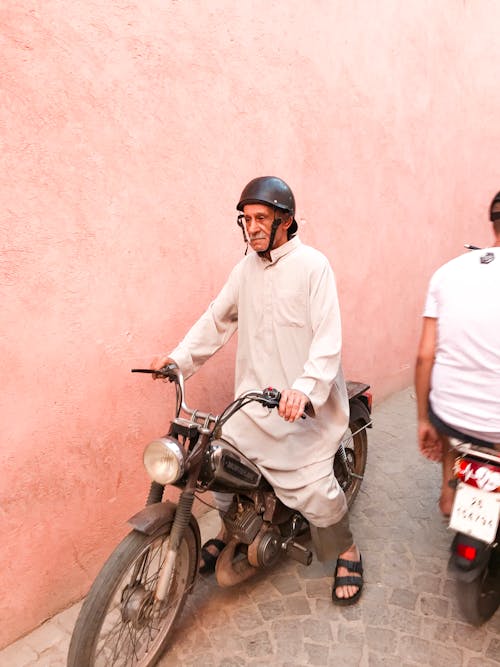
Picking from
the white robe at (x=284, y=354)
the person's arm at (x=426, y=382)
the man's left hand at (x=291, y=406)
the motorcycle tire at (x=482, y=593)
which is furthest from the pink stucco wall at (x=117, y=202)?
the motorcycle tire at (x=482, y=593)

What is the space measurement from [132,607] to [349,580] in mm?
1164

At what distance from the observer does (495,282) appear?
207 cm

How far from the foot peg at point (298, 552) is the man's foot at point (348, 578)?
20 cm

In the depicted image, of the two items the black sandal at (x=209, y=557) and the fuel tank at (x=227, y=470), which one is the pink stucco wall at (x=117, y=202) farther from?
the fuel tank at (x=227, y=470)

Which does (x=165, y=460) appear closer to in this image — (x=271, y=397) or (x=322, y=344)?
(x=271, y=397)

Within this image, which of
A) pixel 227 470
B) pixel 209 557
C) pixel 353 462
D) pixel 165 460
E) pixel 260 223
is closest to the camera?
pixel 165 460

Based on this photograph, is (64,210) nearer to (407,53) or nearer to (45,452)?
(45,452)

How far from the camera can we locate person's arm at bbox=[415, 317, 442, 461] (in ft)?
7.72

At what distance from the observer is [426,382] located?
2439 millimetres

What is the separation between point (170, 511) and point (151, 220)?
148cm

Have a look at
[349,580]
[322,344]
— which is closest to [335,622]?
[349,580]

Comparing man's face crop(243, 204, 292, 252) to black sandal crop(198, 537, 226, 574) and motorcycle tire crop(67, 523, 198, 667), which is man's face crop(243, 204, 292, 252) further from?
black sandal crop(198, 537, 226, 574)

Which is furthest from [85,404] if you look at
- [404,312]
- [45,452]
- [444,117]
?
[444,117]

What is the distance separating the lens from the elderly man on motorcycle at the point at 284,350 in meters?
2.43
